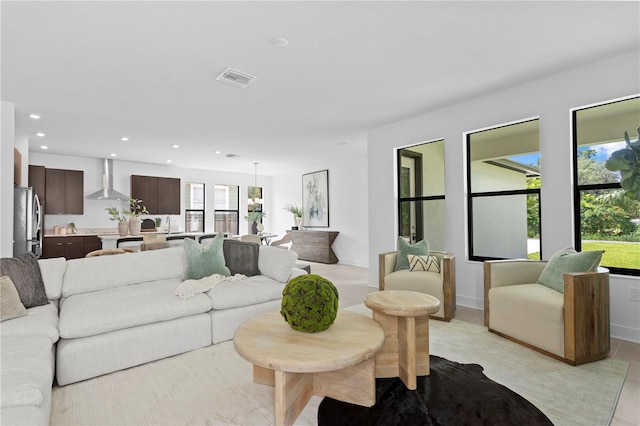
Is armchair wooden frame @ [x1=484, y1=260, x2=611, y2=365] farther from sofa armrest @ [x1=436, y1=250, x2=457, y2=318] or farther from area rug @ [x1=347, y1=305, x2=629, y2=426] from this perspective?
sofa armrest @ [x1=436, y1=250, x2=457, y2=318]

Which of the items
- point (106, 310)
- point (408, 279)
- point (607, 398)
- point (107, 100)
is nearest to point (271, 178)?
point (107, 100)

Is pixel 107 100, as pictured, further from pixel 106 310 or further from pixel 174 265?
pixel 106 310

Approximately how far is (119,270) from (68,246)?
15.1 feet

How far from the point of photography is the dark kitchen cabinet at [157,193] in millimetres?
7879

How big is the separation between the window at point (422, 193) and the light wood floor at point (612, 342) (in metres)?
1.14

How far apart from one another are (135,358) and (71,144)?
18.1 feet

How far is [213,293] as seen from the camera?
3.01 meters

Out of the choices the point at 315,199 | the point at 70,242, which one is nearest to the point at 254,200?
the point at 315,199

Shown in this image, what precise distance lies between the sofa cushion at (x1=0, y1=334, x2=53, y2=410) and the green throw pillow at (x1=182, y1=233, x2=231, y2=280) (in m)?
1.37

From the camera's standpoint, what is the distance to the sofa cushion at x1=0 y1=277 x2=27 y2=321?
2.21m

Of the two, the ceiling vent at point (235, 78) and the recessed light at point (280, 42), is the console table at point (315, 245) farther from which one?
the recessed light at point (280, 42)

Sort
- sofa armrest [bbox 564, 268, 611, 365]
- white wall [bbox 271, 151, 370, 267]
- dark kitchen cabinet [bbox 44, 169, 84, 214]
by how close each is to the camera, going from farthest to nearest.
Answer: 1. white wall [bbox 271, 151, 370, 267]
2. dark kitchen cabinet [bbox 44, 169, 84, 214]
3. sofa armrest [bbox 564, 268, 611, 365]

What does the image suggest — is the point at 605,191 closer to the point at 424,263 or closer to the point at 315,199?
the point at 424,263

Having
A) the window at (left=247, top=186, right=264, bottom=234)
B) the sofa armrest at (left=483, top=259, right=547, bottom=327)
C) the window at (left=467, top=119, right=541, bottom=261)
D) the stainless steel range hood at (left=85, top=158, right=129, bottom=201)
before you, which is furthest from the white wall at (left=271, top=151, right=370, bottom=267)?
the stainless steel range hood at (left=85, top=158, right=129, bottom=201)
